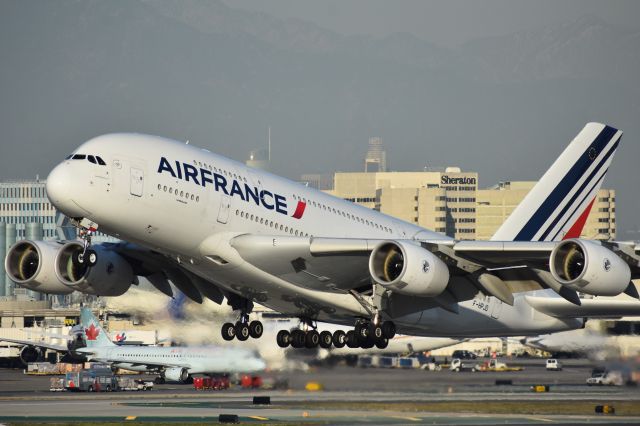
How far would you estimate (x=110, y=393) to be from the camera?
8456cm

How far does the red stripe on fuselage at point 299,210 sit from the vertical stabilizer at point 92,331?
2105 inches

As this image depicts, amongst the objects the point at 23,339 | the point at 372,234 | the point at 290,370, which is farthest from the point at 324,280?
the point at 23,339

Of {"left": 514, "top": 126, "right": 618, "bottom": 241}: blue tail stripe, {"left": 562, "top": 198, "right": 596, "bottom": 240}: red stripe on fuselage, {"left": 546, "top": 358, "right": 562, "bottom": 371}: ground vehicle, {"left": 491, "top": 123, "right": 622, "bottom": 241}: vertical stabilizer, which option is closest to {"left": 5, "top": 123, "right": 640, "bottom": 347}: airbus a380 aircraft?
{"left": 514, "top": 126, "right": 618, "bottom": 241}: blue tail stripe

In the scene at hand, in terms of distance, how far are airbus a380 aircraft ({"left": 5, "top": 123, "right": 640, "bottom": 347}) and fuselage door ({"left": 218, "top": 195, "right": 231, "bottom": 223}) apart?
2.2 inches

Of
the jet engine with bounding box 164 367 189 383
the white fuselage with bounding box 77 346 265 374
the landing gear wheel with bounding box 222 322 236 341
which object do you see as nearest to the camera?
the landing gear wheel with bounding box 222 322 236 341

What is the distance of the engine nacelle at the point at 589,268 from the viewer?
38.9 m

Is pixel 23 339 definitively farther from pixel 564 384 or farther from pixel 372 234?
pixel 372 234

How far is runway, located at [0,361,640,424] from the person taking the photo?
57.3 meters

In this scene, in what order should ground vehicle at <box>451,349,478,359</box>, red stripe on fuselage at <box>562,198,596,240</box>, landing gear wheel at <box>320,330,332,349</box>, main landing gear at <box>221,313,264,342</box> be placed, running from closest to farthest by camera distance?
main landing gear at <box>221,313,264,342</box>
landing gear wheel at <box>320,330,332,349</box>
red stripe on fuselage at <box>562,198,596,240</box>
ground vehicle at <box>451,349,478,359</box>

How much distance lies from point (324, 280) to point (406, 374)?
2485cm

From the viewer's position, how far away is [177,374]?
3565 inches

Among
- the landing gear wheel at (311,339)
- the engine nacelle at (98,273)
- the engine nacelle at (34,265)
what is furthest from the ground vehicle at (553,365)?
the engine nacelle at (34,265)

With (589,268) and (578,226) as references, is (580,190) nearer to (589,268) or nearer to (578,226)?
(578,226)

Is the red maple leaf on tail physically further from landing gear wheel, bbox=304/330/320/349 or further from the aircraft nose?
the aircraft nose
